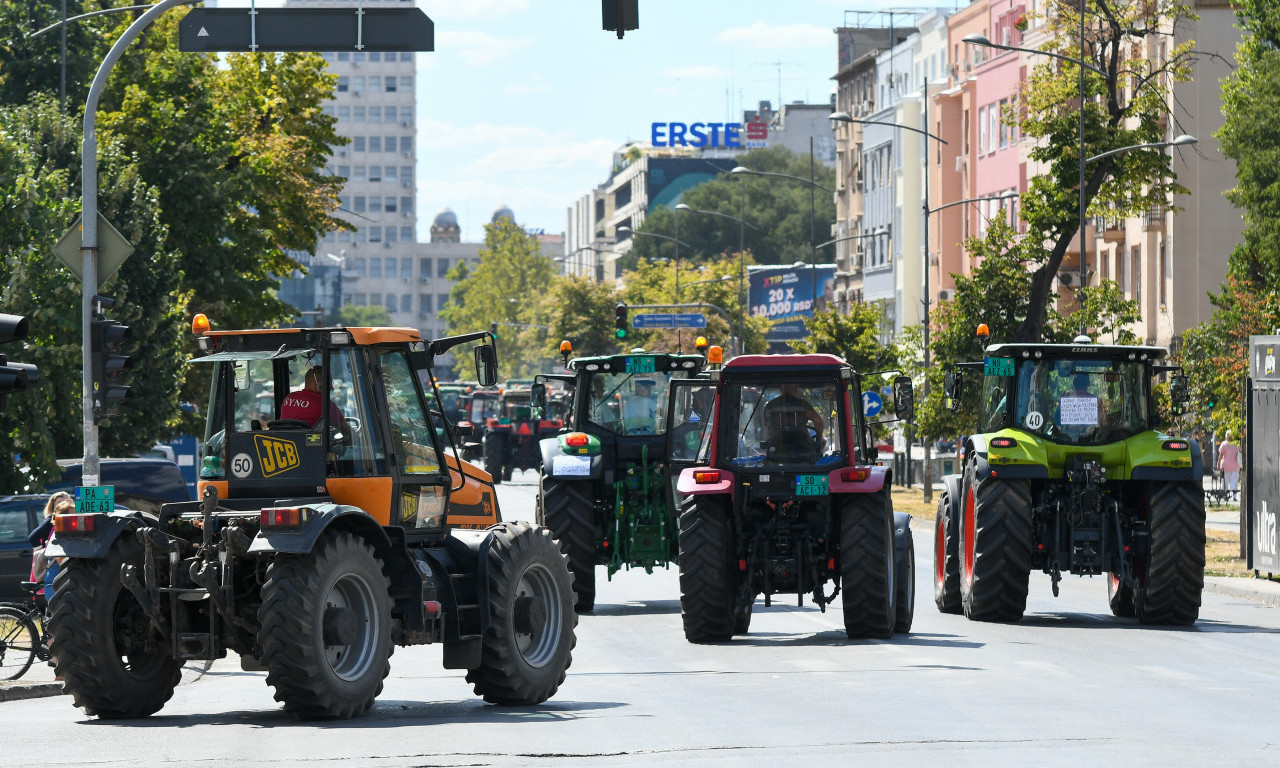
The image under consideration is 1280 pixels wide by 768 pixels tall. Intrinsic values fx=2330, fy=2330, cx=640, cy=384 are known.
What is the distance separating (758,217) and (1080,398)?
125293 mm

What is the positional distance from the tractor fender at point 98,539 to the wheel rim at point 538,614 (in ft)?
8.24

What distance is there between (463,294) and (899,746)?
17220cm

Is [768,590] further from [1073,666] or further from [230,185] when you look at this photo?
[230,185]

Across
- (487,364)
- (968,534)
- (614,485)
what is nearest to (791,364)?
(968,534)

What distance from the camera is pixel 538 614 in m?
15.2

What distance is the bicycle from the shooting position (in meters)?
18.7

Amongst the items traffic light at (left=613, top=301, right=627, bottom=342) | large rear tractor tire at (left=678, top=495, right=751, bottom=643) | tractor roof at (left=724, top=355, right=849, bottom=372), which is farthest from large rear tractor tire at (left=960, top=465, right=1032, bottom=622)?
traffic light at (left=613, top=301, right=627, bottom=342)

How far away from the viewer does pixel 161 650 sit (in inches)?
558

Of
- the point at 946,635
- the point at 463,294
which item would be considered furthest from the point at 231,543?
the point at 463,294

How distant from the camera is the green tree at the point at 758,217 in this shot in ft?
479

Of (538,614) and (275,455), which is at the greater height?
(275,455)

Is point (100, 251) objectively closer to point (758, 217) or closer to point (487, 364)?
point (487, 364)

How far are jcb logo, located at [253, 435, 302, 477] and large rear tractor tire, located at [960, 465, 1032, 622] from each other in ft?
27.4

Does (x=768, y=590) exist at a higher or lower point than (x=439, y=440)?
lower
